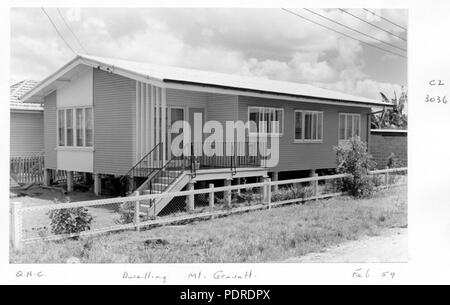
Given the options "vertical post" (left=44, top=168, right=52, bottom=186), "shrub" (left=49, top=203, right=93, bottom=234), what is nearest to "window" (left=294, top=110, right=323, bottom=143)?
"vertical post" (left=44, top=168, right=52, bottom=186)

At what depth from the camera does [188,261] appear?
602 cm

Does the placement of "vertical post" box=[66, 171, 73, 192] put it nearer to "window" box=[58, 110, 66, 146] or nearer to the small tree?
"window" box=[58, 110, 66, 146]

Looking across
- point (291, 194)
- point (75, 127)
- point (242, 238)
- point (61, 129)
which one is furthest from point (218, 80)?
point (242, 238)

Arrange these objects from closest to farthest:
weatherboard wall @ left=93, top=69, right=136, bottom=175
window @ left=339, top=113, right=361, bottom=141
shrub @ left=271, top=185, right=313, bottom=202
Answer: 1. shrub @ left=271, top=185, right=313, bottom=202
2. weatherboard wall @ left=93, top=69, right=136, bottom=175
3. window @ left=339, top=113, right=361, bottom=141

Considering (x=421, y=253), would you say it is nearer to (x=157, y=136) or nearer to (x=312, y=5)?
(x=312, y=5)

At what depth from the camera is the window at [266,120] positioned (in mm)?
12945

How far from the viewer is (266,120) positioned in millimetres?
13312

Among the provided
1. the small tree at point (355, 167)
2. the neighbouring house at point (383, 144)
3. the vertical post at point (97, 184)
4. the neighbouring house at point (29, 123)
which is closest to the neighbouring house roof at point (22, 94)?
the neighbouring house at point (29, 123)

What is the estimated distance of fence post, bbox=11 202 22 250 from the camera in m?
6.30

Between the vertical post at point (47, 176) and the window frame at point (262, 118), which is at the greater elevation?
the window frame at point (262, 118)

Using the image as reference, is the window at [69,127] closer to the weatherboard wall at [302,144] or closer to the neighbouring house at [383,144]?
the weatherboard wall at [302,144]

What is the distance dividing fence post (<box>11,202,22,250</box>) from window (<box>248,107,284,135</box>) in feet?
24.3

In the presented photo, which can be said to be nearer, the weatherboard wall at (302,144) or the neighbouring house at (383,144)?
the weatherboard wall at (302,144)

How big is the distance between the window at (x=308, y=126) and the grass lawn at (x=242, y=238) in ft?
15.8
